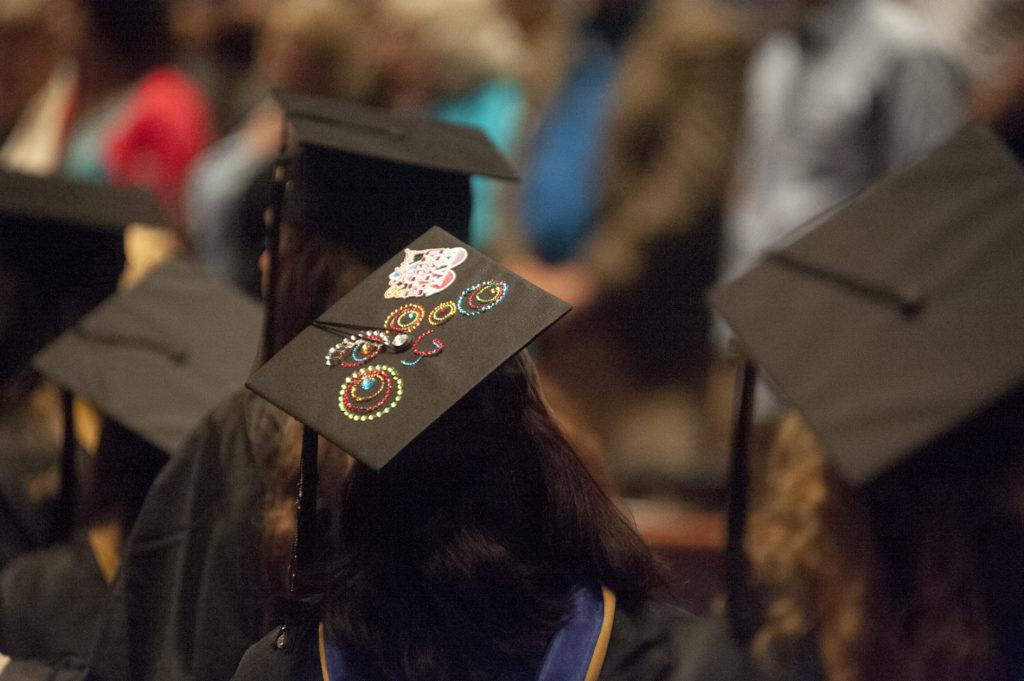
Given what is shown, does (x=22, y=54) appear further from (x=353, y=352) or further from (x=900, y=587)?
(x=900, y=587)

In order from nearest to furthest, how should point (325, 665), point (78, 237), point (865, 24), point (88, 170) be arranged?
point (325, 665)
point (78, 237)
point (865, 24)
point (88, 170)

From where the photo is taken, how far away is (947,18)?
3.82 m

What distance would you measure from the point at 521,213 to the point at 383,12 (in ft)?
2.61

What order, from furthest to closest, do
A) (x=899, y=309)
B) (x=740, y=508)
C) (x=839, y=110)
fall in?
(x=839, y=110) < (x=740, y=508) < (x=899, y=309)

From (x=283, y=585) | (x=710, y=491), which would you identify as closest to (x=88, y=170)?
(x=710, y=491)

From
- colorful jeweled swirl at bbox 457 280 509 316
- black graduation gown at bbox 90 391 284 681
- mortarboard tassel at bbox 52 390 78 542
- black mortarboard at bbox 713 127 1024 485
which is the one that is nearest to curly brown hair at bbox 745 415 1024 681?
black mortarboard at bbox 713 127 1024 485

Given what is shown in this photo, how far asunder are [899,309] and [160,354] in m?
1.20

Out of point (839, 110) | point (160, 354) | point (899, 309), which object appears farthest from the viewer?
point (839, 110)

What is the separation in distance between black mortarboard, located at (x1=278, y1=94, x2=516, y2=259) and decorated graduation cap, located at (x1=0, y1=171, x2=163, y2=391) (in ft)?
2.16

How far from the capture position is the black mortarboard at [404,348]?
1.37 meters

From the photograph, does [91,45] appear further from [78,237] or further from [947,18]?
[947,18]

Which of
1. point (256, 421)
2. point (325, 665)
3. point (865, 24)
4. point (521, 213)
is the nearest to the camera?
point (325, 665)

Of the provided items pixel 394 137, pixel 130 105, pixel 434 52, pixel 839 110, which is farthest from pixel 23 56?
pixel 394 137

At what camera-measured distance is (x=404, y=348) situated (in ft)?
4.71
